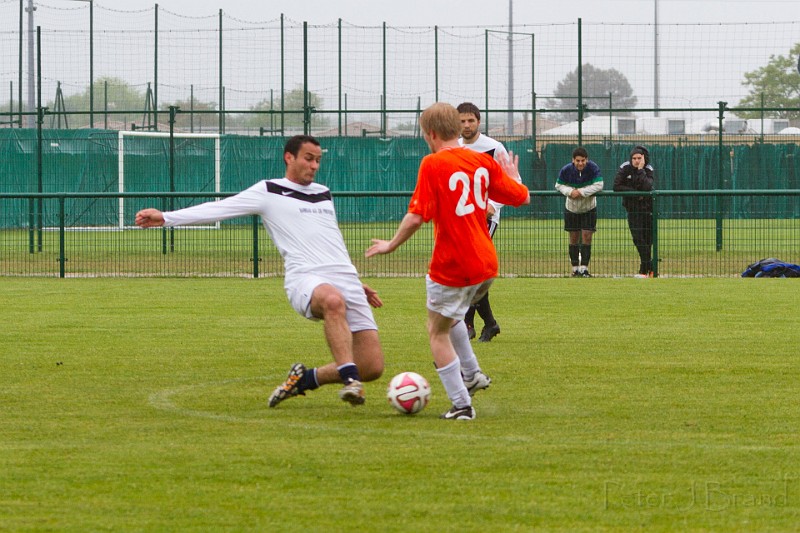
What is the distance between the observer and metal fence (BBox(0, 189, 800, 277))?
62.8ft

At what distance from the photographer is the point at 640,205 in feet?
61.9

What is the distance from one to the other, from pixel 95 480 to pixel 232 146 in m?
26.4

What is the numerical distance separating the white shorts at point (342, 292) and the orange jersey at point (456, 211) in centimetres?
63

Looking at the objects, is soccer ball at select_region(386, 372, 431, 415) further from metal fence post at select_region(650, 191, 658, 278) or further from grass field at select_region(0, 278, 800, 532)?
metal fence post at select_region(650, 191, 658, 278)

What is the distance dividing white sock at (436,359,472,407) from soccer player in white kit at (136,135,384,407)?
0.56m

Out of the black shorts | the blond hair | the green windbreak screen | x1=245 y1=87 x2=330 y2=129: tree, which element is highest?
x1=245 y1=87 x2=330 y2=129: tree

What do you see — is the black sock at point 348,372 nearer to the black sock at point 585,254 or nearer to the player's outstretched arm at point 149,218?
the player's outstretched arm at point 149,218

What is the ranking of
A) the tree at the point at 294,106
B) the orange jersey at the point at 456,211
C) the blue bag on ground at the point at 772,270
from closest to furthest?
the orange jersey at the point at 456,211, the blue bag on ground at the point at 772,270, the tree at the point at 294,106

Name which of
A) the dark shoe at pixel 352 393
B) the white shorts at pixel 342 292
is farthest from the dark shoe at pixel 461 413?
the white shorts at pixel 342 292

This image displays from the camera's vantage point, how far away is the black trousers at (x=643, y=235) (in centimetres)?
1855

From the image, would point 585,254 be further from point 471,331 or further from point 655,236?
point 471,331

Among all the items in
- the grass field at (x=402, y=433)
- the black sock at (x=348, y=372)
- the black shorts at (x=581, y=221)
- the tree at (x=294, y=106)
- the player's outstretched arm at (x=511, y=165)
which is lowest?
the grass field at (x=402, y=433)

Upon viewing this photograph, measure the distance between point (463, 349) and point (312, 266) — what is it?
3.33 ft

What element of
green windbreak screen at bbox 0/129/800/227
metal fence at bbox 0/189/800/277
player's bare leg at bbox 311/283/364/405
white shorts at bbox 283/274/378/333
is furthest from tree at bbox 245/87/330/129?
player's bare leg at bbox 311/283/364/405
